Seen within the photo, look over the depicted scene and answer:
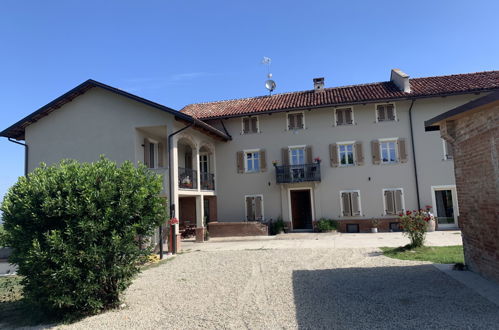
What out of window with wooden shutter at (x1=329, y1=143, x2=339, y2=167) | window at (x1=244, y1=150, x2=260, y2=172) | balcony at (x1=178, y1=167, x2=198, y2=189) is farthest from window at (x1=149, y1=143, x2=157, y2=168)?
window with wooden shutter at (x1=329, y1=143, x2=339, y2=167)

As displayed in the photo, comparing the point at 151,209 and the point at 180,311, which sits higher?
the point at 151,209

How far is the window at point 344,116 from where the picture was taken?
19.0 meters

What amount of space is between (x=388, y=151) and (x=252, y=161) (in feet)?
24.5

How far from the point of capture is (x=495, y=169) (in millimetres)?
5938

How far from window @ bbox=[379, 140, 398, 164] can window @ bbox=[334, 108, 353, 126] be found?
2.10 meters

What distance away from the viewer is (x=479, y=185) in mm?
6551

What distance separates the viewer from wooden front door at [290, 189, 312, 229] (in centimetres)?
2005

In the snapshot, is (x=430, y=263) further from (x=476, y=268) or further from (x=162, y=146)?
(x=162, y=146)

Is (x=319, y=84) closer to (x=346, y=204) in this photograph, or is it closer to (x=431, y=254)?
(x=346, y=204)

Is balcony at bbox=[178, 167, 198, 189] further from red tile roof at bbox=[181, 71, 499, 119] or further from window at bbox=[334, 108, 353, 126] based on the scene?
window at bbox=[334, 108, 353, 126]

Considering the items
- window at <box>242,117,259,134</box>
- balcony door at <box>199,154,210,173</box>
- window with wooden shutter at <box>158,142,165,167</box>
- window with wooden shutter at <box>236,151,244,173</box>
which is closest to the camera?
window with wooden shutter at <box>158,142,165,167</box>

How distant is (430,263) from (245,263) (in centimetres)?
484

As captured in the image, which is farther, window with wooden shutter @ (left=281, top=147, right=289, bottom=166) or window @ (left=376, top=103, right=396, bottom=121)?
window with wooden shutter @ (left=281, top=147, right=289, bottom=166)

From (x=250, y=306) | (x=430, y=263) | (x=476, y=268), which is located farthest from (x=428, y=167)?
(x=250, y=306)
